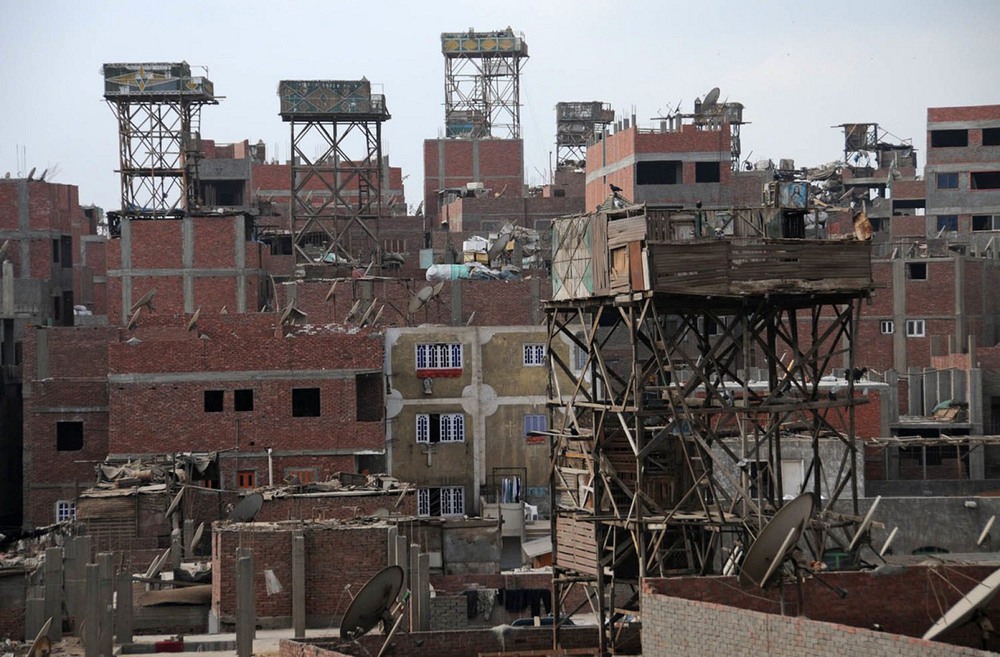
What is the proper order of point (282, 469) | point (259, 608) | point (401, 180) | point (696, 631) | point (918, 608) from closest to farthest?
point (696, 631)
point (918, 608)
point (259, 608)
point (282, 469)
point (401, 180)

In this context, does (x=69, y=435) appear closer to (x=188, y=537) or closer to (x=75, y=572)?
(x=188, y=537)

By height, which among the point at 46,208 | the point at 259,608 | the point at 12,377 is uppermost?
the point at 46,208

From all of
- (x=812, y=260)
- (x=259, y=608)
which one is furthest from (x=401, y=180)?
(x=812, y=260)

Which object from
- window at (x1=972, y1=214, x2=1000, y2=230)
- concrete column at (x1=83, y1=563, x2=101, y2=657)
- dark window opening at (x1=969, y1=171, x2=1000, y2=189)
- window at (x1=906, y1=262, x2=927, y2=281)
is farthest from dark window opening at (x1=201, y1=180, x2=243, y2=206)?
concrete column at (x1=83, y1=563, x2=101, y2=657)

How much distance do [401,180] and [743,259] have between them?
74.8 m

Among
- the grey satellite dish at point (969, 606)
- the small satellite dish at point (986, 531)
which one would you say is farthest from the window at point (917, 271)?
the grey satellite dish at point (969, 606)

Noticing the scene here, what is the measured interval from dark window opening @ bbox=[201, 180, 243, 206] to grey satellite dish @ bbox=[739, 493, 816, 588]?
187ft

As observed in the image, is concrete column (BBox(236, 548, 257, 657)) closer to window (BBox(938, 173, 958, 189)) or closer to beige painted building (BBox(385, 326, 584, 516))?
beige painted building (BBox(385, 326, 584, 516))

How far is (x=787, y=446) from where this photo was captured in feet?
136

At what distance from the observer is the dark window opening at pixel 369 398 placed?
48.5 meters

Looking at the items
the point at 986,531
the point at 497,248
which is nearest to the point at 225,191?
the point at 497,248

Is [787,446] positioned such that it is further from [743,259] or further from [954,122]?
[954,122]

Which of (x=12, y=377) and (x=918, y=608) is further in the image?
(x=12, y=377)

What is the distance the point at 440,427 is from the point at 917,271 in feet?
78.8
